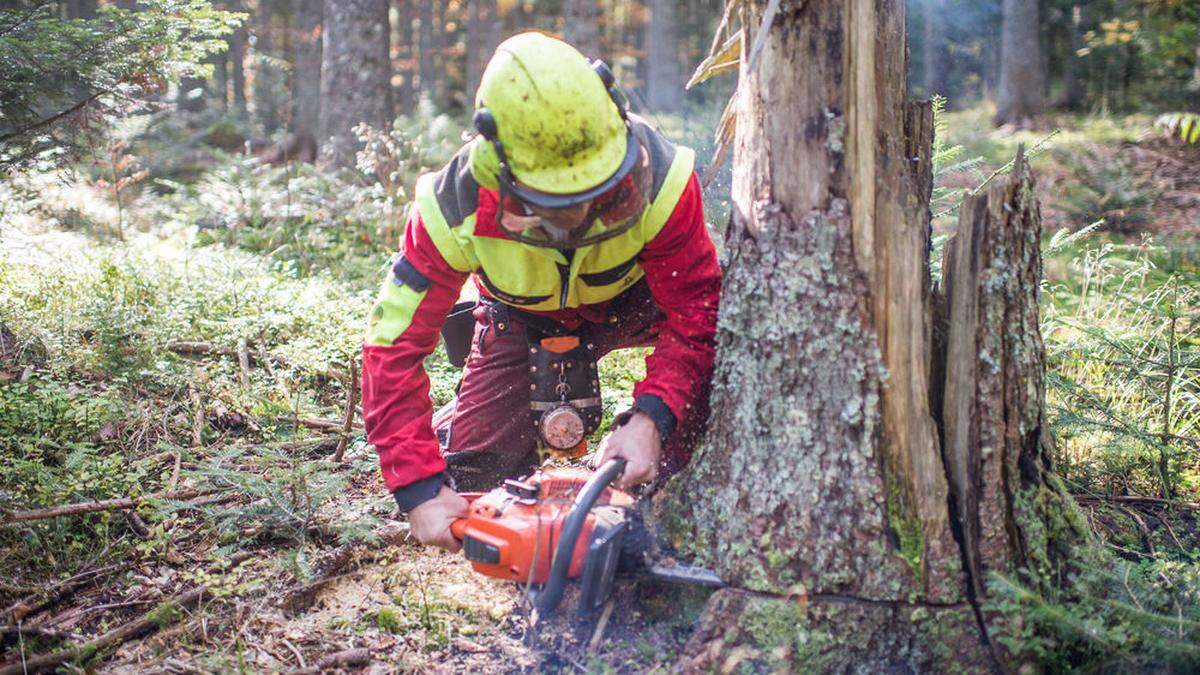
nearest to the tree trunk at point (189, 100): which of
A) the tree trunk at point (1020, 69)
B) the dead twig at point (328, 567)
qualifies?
the tree trunk at point (1020, 69)

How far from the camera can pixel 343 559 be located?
10.1 feet

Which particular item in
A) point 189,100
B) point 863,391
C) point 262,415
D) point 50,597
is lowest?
point 50,597

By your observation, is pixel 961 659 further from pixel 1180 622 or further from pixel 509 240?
pixel 509 240

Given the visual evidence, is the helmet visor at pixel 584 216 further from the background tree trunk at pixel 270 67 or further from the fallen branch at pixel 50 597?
the background tree trunk at pixel 270 67

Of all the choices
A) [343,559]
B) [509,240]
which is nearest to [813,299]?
[509,240]

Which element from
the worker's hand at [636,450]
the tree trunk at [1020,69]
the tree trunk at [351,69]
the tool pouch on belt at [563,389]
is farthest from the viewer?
the tree trunk at [1020,69]

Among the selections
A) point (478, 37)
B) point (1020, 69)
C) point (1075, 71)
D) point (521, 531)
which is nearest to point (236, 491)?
point (521, 531)

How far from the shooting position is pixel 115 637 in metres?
2.59

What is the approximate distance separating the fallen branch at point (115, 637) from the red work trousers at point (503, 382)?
113cm

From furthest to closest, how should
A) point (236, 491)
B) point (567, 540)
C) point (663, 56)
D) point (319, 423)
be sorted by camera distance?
point (663, 56)
point (319, 423)
point (236, 491)
point (567, 540)

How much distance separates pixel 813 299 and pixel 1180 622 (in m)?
1.20

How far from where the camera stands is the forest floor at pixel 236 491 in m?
2.64

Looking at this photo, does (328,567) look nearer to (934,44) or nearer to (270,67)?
(934,44)

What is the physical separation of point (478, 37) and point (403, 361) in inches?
734
